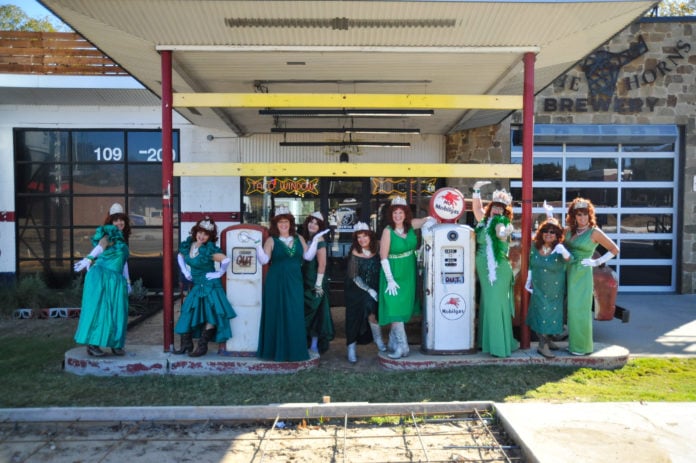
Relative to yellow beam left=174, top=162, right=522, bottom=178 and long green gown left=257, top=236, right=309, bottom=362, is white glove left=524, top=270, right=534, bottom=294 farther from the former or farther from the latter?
long green gown left=257, top=236, right=309, bottom=362

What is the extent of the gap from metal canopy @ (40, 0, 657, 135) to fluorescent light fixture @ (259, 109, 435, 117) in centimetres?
54

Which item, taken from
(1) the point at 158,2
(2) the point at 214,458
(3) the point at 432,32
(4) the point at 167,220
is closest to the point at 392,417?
(2) the point at 214,458

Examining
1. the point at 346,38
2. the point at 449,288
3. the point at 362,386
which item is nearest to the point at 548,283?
the point at 449,288

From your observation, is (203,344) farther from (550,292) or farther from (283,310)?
→ (550,292)

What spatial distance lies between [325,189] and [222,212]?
2170 mm

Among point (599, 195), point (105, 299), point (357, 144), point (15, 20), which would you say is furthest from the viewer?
point (15, 20)

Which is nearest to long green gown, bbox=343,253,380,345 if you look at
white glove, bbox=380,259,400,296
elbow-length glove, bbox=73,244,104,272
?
white glove, bbox=380,259,400,296

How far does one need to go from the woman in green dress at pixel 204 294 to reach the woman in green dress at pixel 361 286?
50.6 inches

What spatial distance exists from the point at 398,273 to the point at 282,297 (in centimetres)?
126

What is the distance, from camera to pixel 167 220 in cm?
627

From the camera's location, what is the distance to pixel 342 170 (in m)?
6.36

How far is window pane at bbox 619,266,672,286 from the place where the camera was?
37.9 feet

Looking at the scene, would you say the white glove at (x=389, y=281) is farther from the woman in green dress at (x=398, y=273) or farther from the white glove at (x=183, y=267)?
the white glove at (x=183, y=267)

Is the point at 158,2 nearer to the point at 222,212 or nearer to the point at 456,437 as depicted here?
the point at 456,437
